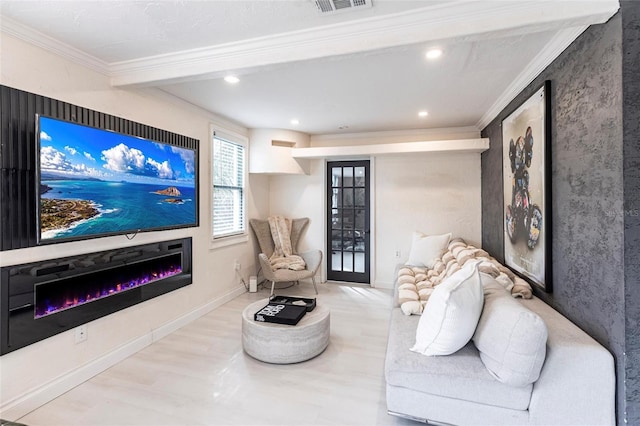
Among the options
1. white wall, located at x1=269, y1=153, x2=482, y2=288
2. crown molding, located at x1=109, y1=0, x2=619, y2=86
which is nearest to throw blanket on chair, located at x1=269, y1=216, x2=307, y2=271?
white wall, located at x1=269, y1=153, x2=482, y2=288

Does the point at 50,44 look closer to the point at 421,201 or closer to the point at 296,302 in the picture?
the point at 296,302

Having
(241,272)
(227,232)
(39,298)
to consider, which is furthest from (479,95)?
(39,298)

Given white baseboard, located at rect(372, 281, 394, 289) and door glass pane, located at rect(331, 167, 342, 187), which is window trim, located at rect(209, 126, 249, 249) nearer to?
door glass pane, located at rect(331, 167, 342, 187)

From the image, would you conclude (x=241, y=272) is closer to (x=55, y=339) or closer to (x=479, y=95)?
(x=55, y=339)

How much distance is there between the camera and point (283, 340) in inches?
98.6

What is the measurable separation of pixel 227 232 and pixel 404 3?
11.0 feet

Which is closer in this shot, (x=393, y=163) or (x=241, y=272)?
(x=241, y=272)

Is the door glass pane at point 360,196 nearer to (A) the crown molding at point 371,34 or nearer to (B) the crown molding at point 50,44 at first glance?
(A) the crown molding at point 371,34

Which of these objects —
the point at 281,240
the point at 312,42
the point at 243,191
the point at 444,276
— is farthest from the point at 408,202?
the point at 312,42

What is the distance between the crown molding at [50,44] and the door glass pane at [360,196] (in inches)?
139

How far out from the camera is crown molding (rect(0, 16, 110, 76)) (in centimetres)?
186

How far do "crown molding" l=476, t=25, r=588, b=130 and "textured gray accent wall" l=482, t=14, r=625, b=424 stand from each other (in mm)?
47

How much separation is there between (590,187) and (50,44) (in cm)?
353

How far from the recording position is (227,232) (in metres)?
4.18
